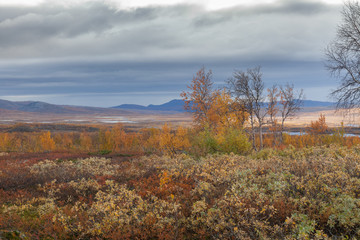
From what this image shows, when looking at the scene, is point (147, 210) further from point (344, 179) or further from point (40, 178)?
point (40, 178)

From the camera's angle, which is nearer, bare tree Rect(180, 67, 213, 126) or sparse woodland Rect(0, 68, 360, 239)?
sparse woodland Rect(0, 68, 360, 239)

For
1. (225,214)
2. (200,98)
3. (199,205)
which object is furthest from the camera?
(200,98)

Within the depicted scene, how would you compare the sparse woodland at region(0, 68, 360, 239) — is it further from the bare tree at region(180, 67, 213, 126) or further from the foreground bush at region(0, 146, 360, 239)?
the bare tree at region(180, 67, 213, 126)

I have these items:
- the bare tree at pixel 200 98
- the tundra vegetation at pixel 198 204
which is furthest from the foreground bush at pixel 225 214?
the bare tree at pixel 200 98

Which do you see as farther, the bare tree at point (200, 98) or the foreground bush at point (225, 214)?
the bare tree at point (200, 98)

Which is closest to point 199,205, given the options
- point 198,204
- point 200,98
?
point 198,204

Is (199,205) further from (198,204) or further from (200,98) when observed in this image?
(200,98)

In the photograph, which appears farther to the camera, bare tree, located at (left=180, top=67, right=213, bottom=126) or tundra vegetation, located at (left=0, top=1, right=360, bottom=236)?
bare tree, located at (left=180, top=67, right=213, bottom=126)

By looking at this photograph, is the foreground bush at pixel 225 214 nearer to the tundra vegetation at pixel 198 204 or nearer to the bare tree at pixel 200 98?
the tundra vegetation at pixel 198 204

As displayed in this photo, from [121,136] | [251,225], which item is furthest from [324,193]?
[121,136]

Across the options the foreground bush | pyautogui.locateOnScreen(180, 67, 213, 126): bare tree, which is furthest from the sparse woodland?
pyautogui.locateOnScreen(180, 67, 213, 126): bare tree

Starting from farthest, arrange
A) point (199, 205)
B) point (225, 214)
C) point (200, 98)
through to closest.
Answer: point (200, 98), point (199, 205), point (225, 214)

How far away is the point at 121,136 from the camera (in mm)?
87250

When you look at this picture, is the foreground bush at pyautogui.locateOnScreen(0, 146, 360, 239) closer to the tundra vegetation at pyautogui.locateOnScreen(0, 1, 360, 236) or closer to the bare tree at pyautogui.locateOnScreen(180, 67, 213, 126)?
the tundra vegetation at pyautogui.locateOnScreen(0, 1, 360, 236)
